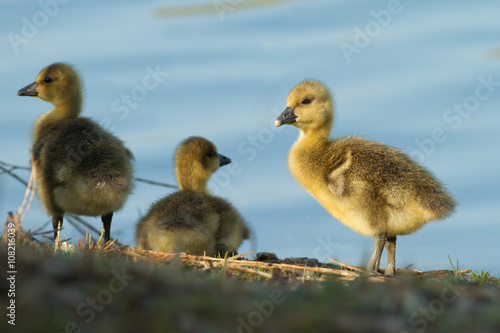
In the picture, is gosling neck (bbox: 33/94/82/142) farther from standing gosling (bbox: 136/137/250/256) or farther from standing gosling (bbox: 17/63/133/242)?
standing gosling (bbox: 136/137/250/256)

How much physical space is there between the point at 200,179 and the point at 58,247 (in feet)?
6.49

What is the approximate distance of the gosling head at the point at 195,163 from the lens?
24.2 ft

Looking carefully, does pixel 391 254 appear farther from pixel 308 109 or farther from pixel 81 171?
pixel 81 171

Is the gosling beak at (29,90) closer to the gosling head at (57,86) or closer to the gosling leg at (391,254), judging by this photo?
the gosling head at (57,86)

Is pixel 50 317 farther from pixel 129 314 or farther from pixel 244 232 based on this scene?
pixel 244 232

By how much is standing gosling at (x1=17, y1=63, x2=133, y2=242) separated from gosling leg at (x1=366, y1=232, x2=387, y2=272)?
2.75 meters

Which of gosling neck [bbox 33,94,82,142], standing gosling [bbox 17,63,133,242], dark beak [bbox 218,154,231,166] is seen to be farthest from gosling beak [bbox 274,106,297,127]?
gosling neck [bbox 33,94,82,142]

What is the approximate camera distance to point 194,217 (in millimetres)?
6633

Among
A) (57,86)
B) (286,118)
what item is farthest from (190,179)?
(57,86)

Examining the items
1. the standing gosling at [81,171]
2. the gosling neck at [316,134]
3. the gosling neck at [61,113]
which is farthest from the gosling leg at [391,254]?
the gosling neck at [61,113]

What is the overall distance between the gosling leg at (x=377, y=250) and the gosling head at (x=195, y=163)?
2.09 m

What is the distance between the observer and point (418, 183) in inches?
251

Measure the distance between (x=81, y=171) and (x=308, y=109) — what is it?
8.39 feet

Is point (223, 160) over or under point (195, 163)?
over
